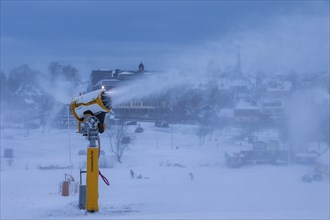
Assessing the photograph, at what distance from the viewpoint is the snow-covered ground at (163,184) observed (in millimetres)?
7941

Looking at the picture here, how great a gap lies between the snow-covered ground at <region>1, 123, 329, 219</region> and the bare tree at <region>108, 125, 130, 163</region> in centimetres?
59

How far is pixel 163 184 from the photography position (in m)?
18.2

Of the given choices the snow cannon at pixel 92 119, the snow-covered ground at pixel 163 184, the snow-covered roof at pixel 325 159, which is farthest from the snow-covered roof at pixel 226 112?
the snow cannon at pixel 92 119

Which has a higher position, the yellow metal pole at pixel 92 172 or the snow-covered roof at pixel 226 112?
the snow-covered roof at pixel 226 112

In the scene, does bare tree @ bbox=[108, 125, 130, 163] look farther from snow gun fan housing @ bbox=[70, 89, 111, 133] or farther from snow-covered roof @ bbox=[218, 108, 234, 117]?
snow gun fan housing @ bbox=[70, 89, 111, 133]

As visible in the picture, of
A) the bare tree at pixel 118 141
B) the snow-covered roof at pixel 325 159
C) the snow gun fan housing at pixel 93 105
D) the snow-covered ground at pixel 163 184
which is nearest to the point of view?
the snow gun fan housing at pixel 93 105

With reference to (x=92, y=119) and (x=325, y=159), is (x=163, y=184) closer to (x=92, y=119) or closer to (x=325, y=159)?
(x=325, y=159)

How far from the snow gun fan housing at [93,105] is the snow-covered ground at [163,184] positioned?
1730 millimetres

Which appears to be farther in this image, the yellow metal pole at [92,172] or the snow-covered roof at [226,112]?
the snow-covered roof at [226,112]

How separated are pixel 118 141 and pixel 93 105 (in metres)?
28.5

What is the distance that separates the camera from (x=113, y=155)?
3131cm

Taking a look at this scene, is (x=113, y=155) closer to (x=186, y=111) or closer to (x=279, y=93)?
(x=186, y=111)

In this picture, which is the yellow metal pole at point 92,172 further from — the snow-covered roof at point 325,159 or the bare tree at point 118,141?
the bare tree at point 118,141

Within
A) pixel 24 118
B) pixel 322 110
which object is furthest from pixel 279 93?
pixel 24 118
